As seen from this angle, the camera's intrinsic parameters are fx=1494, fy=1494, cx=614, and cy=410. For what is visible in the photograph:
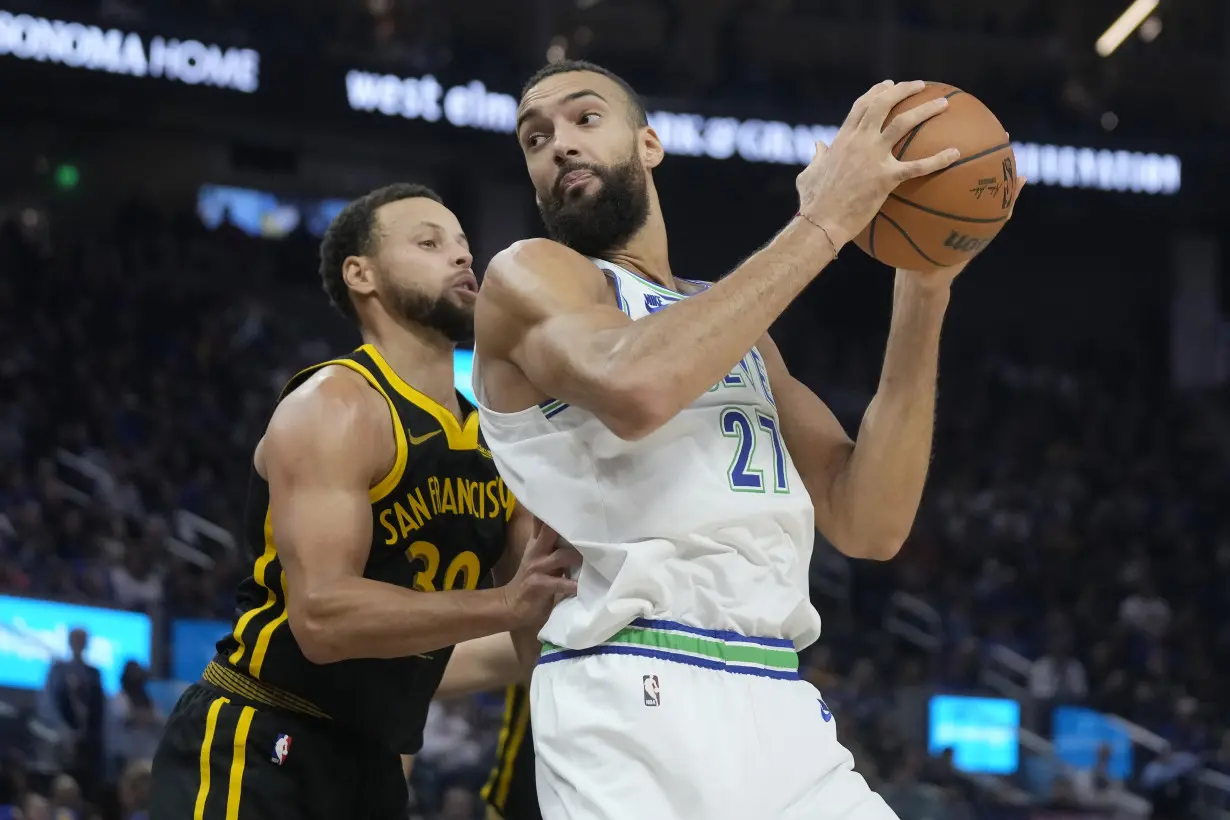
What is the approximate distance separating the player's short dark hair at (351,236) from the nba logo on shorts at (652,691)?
187 cm

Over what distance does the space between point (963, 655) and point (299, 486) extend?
10110mm

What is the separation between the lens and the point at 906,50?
19281 millimetres

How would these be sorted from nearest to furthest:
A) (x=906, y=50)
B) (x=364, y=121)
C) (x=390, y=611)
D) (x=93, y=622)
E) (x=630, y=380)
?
(x=630, y=380), (x=390, y=611), (x=93, y=622), (x=364, y=121), (x=906, y=50)

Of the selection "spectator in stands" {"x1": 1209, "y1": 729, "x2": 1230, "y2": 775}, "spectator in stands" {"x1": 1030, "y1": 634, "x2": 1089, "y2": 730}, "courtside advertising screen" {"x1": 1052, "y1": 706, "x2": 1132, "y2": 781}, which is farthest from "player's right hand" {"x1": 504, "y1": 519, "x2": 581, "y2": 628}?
"spectator in stands" {"x1": 1030, "y1": 634, "x2": 1089, "y2": 730}

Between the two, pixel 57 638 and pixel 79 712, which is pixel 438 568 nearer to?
pixel 79 712

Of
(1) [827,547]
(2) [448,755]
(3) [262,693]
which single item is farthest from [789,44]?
(3) [262,693]

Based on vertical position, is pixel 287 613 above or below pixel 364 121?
below

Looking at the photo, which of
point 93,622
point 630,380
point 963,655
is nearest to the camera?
point 630,380

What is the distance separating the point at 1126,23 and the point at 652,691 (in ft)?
62.4

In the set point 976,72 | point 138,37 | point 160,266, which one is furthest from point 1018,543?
point 138,37

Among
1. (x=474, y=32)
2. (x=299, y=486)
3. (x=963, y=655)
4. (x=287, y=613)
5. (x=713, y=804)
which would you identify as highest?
(x=474, y=32)

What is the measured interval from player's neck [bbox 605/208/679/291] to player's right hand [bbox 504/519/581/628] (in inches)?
23.0

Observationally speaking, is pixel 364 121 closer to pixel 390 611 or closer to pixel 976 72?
pixel 976 72

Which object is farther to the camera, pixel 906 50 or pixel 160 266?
pixel 906 50
